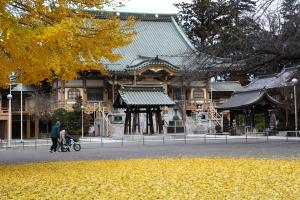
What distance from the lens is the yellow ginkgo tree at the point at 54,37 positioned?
10.9 m

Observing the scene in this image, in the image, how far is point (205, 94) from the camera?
52.7m

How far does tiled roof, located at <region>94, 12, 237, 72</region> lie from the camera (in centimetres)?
4900

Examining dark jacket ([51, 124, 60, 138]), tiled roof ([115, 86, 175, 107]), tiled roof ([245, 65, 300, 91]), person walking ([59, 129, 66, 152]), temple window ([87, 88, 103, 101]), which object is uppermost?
tiled roof ([245, 65, 300, 91])

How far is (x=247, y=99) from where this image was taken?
135ft

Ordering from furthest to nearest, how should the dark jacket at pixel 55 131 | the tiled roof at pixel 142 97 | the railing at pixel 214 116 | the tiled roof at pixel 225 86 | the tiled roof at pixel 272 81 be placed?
the tiled roof at pixel 225 86, the railing at pixel 214 116, the tiled roof at pixel 272 81, the tiled roof at pixel 142 97, the dark jacket at pixel 55 131

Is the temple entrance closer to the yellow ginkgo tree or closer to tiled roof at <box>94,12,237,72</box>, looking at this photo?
tiled roof at <box>94,12,237,72</box>

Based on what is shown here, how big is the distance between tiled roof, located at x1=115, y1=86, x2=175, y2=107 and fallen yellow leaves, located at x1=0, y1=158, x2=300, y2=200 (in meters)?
20.9

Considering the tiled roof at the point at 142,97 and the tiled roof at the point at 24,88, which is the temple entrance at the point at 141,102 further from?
the tiled roof at the point at 24,88

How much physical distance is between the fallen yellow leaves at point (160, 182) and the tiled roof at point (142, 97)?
20938 millimetres

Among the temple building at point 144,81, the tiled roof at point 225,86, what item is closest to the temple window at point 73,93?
the temple building at point 144,81

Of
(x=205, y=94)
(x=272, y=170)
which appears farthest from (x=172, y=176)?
(x=205, y=94)

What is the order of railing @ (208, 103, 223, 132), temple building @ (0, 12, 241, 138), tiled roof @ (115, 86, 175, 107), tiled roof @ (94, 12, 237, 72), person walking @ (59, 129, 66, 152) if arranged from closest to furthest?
person walking @ (59, 129, 66, 152) → tiled roof @ (115, 86, 175, 107) → railing @ (208, 103, 223, 132) → temple building @ (0, 12, 241, 138) → tiled roof @ (94, 12, 237, 72)

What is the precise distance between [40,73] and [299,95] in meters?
29.6

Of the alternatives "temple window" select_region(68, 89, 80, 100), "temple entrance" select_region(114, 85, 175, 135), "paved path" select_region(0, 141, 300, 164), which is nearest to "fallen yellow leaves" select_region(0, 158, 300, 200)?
"paved path" select_region(0, 141, 300, 164)
